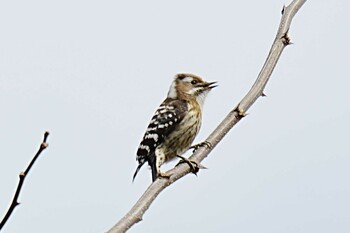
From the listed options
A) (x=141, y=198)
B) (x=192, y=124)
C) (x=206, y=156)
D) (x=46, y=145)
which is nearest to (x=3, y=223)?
(x=46, y=145)

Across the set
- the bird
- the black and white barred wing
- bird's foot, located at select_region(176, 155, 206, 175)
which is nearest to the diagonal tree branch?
bird's foot, located at select_region(176, 155, 206, 175)

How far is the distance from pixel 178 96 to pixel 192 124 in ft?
2.63

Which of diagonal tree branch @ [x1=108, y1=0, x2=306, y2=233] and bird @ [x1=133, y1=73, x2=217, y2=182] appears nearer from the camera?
diagonal tree branch @ [x1=108, y1=0, x2=306, y2=233]

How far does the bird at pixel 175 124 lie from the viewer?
25.2ft

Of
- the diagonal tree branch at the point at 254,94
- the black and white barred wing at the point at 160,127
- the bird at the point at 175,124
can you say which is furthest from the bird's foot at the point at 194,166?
the black and white barred wing at the point at 160,127

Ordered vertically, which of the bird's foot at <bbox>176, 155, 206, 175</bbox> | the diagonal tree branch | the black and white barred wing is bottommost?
the bird's foot at <bbox>176, 155, 206, 175</bbox>

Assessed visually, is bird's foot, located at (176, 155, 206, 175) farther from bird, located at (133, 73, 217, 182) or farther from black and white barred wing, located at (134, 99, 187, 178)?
black and white barred wing, located at (134, 99, 187, 178)

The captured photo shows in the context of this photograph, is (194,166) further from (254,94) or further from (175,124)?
(175,124)

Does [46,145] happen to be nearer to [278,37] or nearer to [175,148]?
[278,37]

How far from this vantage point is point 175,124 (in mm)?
8383

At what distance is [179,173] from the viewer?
337 centimetres

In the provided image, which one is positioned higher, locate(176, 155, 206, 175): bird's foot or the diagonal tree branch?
the diagonal tree branch

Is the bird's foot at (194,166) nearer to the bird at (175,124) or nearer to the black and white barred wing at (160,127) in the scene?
the bird at (175,124)

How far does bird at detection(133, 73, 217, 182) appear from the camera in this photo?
302 inches
